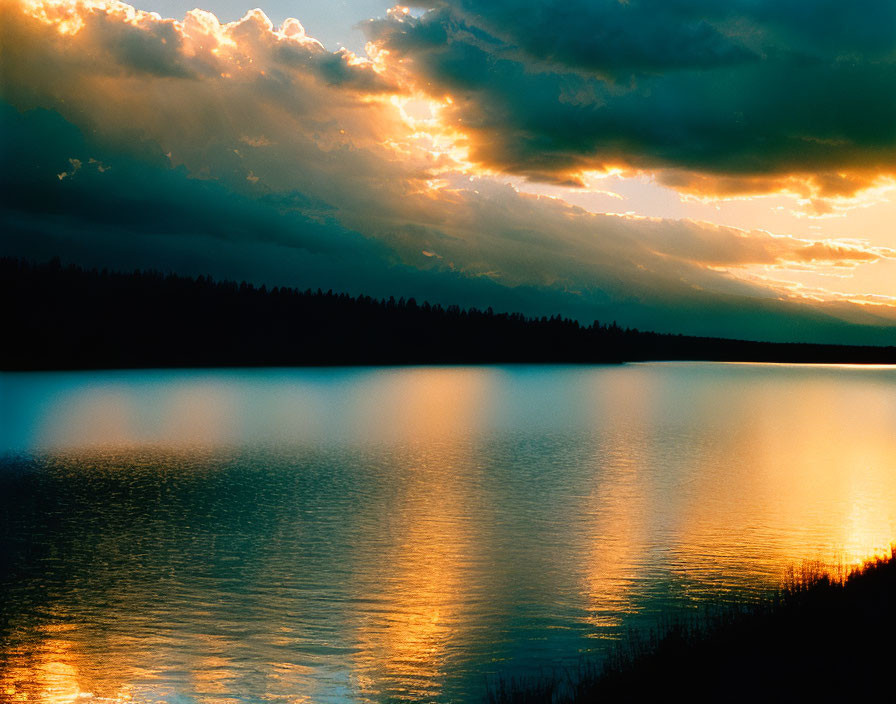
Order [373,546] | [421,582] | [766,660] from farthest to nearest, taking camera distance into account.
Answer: [373,546] < [421,582] < [766,660]

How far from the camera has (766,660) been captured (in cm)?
1259

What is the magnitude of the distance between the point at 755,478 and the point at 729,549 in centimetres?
1698

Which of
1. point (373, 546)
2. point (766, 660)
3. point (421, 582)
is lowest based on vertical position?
point (373, 546)

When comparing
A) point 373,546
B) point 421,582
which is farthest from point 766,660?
point 373,546

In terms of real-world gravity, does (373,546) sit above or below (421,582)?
below

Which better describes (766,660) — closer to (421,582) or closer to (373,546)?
(421,582)

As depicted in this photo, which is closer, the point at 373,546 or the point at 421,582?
the point at 421,582

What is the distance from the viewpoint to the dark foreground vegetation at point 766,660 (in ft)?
36.9

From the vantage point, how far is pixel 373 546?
25.0 meters

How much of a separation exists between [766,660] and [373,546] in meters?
14.3

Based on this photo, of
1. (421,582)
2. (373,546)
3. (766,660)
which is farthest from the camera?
(373,546)

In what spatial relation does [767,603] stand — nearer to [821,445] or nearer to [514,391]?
[821,445]

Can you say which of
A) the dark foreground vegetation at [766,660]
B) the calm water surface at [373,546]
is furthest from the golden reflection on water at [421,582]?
the dark foreground vegetation at [766,660]

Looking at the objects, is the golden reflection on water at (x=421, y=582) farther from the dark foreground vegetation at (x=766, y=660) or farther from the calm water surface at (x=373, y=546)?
the dark foreground vegetation at (x=766, y=660)
